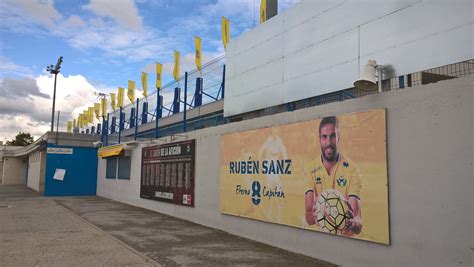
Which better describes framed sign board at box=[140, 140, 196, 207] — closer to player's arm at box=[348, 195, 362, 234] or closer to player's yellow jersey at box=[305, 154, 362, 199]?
player's yellow jersey at box=[305, 154, 362, 199]

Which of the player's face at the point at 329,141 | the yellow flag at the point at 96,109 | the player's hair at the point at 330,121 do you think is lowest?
the player's face at the point at 329,141

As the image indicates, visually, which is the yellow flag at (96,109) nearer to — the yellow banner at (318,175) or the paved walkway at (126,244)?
the paved walkway at (126,244)

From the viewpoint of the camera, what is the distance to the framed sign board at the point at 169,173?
1116 centimetres

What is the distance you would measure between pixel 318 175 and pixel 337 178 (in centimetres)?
46

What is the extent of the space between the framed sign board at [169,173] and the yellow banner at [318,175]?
239 centimetres

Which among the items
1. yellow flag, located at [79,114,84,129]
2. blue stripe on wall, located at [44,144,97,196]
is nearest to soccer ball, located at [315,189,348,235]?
blue stripe on wall, located at [44,144,97,196]

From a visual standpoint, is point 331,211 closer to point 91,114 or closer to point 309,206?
point 309,206

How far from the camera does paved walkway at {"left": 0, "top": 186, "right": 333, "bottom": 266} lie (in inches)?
253

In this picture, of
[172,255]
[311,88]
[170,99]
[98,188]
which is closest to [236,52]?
[311,88]

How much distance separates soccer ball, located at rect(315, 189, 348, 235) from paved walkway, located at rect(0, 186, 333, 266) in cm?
60

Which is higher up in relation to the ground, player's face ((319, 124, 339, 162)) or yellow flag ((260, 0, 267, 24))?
yellow flag ((260, 0, 267, 24))

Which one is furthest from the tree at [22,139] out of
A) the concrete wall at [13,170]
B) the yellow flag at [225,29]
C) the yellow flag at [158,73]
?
the yellow flag at [225,29]

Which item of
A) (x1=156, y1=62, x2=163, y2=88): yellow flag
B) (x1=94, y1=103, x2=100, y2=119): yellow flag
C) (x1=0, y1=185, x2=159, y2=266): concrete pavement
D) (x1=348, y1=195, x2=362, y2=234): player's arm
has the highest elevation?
(x1=94, y1=103, x2=100, y2=119): yellow flag

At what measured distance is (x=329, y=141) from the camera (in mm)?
6387
